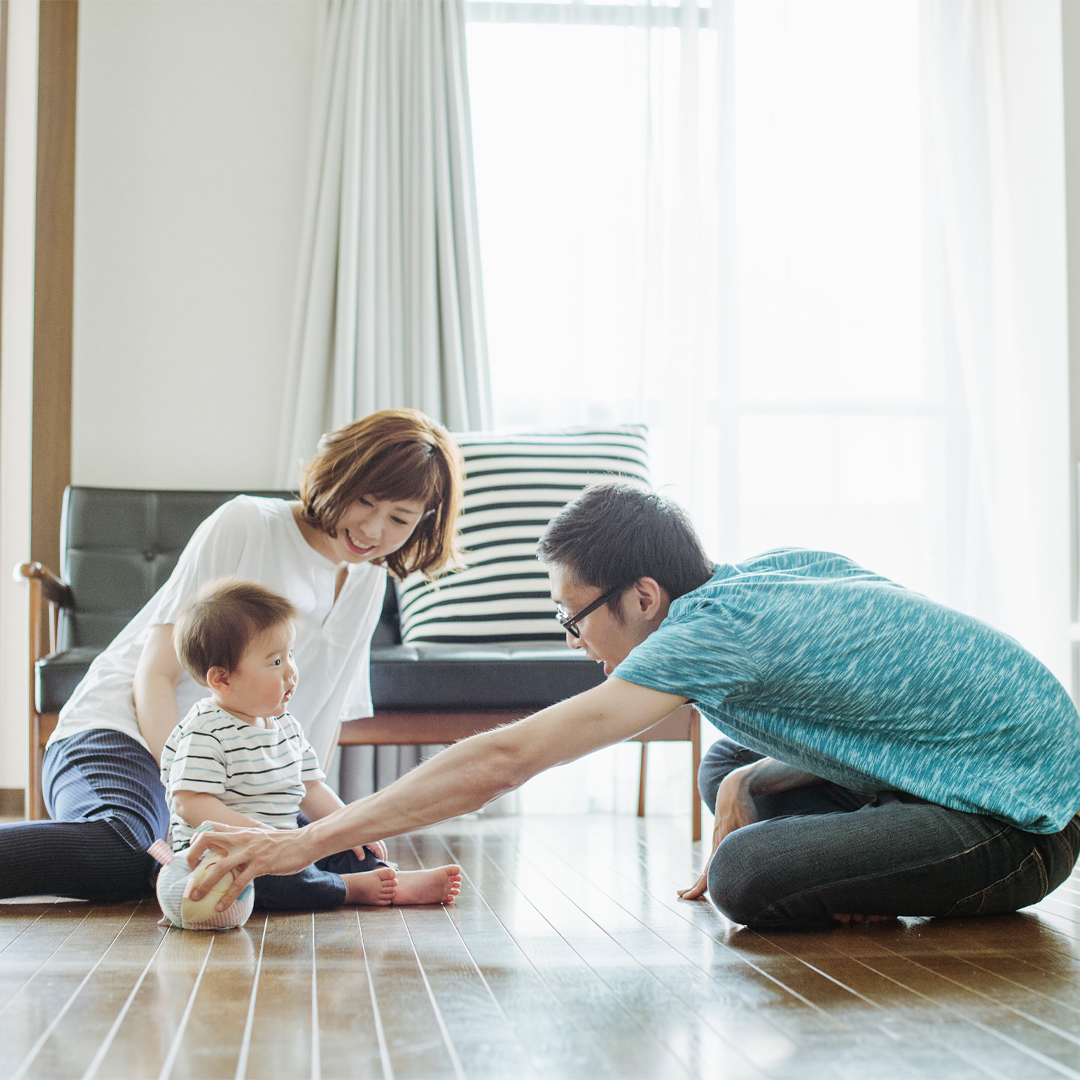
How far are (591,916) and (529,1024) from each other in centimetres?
57

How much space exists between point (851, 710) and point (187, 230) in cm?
266

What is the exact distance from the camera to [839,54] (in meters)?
3.62

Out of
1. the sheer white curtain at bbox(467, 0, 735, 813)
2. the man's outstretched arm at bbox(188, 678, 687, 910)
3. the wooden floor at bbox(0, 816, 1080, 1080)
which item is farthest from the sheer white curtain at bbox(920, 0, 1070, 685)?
the man's outstretched arm at bbox(188, 678, 687, 910)

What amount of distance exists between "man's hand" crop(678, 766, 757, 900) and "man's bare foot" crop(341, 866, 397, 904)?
47cm

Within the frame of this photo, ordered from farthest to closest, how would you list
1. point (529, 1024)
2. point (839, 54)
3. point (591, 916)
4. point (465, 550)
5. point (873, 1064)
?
point (839, 54), point (465, 550), point (591, 916), point (529, 1024), point (873, 1064)

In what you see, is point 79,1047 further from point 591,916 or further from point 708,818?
point 708,818

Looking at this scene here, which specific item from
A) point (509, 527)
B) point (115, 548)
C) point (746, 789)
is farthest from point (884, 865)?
point (115, 548)

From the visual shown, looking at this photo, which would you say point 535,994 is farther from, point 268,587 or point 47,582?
point 47,582

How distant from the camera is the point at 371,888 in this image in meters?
1.72

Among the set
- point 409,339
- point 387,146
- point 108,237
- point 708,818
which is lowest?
point 708,818

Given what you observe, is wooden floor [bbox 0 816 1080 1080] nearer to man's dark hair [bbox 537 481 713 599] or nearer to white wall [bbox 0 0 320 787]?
man's dark hair [bbox 537 481 713 599]

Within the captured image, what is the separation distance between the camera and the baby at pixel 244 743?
1.62 metres

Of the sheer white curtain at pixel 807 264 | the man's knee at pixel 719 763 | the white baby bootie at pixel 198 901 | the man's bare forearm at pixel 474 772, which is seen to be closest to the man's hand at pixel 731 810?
the man's knee at pixel 719 763

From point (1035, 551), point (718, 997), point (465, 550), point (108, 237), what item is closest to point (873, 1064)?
point (718, 997)
